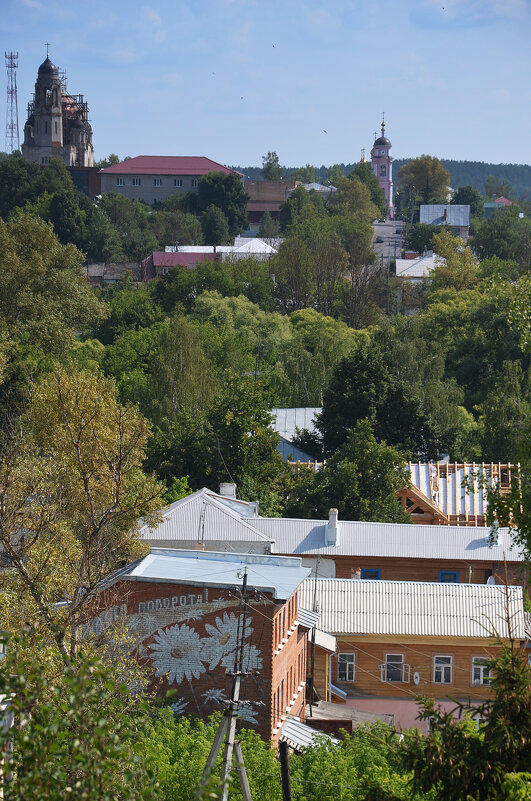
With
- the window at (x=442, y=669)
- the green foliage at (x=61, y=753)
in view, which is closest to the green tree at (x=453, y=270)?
the window at (x=442, y=669)

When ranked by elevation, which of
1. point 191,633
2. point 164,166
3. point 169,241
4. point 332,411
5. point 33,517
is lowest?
point 191,633

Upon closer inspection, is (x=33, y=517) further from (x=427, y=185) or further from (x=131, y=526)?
(x=427, y=185)

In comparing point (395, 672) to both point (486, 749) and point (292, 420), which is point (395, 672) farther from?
point (292, 420)

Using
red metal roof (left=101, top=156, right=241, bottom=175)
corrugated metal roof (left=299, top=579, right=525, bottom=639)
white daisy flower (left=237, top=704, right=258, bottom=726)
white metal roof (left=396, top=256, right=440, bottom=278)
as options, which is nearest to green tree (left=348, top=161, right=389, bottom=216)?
red metal roof (left=101, top=156, right=241, bottom=175)

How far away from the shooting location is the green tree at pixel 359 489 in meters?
38.0

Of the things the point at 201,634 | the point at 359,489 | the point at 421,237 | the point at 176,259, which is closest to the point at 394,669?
the point at 201,634

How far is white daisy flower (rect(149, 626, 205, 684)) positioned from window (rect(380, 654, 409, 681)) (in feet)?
28.2

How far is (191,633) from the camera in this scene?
20438 millimetres

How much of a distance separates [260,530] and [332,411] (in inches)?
581

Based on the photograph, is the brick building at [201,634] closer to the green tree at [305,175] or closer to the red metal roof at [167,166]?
the red metal roof at [167,166]

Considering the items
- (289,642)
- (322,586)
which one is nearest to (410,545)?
(322,586)

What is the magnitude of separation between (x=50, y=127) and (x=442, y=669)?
406 feet

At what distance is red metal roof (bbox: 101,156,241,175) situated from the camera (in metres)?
136

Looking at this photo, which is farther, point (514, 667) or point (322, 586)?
point (322, 586)
